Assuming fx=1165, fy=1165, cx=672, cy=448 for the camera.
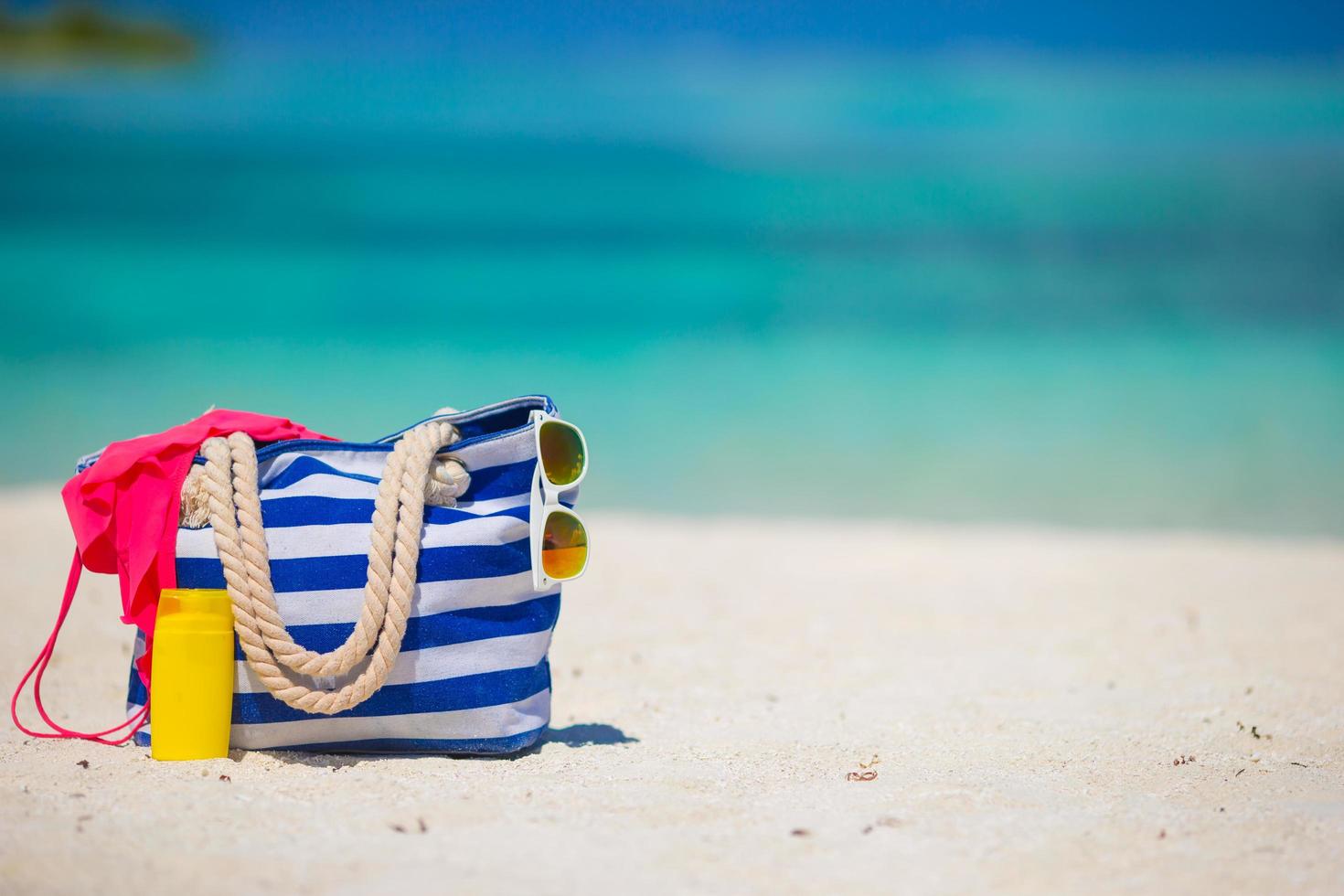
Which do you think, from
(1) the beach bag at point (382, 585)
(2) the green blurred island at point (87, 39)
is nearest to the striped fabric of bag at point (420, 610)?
(1) the beach bag at point (382, 585)

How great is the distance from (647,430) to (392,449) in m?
6.35

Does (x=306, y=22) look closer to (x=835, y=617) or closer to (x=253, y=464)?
(x=835, y=617)

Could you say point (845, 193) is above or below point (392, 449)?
above

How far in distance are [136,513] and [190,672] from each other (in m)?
0.34

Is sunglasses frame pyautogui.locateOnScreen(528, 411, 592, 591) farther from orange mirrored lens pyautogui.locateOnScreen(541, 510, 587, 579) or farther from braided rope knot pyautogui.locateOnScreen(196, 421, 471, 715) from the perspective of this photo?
braided rope knot pyautogui.locateOnScreen(196, 421, 471, 715)

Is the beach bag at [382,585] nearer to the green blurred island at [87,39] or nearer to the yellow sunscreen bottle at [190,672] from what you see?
the yellow sunscreen bottle at [190,672]

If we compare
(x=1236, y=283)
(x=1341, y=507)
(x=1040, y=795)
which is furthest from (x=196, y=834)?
(x=1236, y=283)

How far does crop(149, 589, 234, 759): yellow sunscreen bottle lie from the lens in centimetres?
213

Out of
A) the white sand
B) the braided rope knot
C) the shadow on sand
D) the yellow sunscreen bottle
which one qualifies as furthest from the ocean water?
the yellow sunscreen bottle

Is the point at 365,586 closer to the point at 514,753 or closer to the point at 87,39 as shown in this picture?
the point at 514,753

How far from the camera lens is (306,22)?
1376cm

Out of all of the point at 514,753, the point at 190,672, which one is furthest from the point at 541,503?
the point at 190,672

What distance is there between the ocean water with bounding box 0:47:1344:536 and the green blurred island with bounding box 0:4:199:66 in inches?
10.1

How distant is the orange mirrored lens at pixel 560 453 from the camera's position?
2295 millimetres
